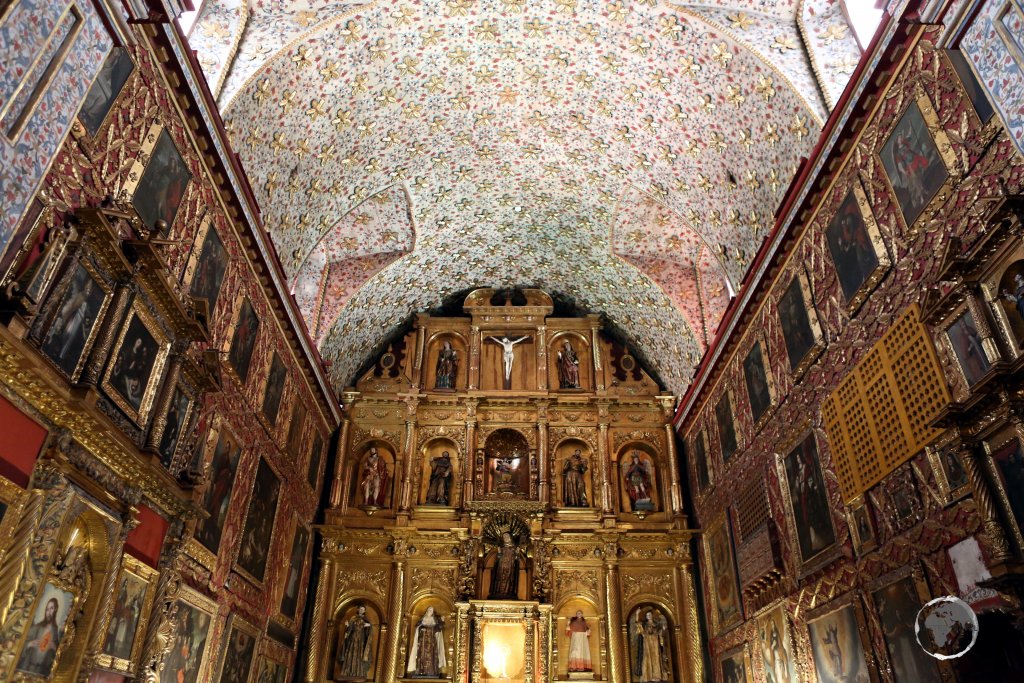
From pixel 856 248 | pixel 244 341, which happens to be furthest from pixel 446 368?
pixel 856 248

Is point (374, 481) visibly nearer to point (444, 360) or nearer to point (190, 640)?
point (444, 360)

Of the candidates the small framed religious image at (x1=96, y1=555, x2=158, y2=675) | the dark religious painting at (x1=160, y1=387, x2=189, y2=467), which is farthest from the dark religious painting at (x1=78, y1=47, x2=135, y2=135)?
the small framed religious image at (x1=96, y1=555, x2=158, y2=675)

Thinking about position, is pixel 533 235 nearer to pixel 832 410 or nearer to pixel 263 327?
pixel 263 327

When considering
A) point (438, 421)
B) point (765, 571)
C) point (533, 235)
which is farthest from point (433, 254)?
point (765, 571)

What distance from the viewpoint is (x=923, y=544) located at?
7.02m

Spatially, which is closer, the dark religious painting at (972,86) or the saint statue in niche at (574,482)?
the dark religious painting at (972,86)

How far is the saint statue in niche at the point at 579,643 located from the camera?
48.1 feet

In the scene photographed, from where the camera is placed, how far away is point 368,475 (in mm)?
16484

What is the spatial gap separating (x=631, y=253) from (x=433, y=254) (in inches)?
185

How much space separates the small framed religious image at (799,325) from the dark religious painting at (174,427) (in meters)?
8.07

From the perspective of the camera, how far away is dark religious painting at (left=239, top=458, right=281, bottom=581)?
11.4 metres

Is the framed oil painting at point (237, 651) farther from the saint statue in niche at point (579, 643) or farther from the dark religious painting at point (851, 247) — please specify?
the dark religious painting at point (851, 247)

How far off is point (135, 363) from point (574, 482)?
436 inches

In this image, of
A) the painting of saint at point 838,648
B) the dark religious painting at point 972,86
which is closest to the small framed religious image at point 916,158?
the dark religious painting at point 972,86
